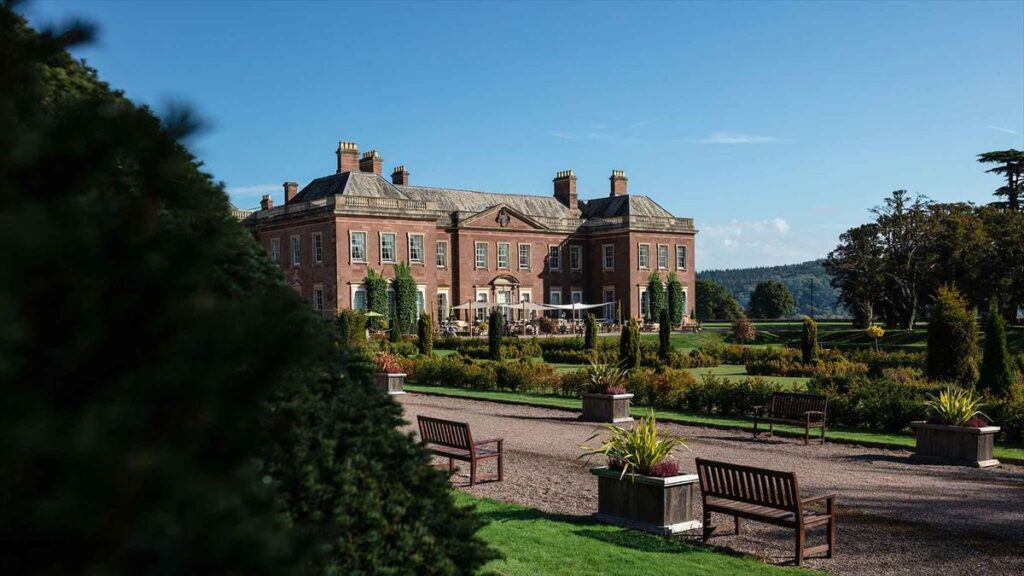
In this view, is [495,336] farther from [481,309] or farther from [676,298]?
[676,298]

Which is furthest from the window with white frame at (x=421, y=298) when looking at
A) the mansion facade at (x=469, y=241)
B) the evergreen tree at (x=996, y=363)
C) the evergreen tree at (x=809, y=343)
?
the evergreen tree at (x=996, y=363)

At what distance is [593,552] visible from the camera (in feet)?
24.5

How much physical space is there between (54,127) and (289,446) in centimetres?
141

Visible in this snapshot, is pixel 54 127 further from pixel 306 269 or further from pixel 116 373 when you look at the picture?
pixel 306 269

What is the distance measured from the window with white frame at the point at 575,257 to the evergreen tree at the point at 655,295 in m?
4.80

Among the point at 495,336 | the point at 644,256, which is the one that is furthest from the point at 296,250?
the point at 644,256

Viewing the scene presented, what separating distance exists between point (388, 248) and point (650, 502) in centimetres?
4004

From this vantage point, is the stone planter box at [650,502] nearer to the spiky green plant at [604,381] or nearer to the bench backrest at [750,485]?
the bench backrest at [750,485]

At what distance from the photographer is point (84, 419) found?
999 mm

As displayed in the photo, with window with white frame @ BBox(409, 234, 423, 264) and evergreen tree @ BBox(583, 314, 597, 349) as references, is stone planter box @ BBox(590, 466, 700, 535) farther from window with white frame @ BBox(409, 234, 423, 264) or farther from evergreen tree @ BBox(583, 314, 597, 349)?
window with white frame @ BBox(409, 234, 423, 264)

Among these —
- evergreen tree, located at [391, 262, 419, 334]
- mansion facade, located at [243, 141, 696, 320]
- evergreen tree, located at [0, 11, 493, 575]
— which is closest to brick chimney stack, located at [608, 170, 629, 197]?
mansion facade, located at [243, 141, 696, 320]

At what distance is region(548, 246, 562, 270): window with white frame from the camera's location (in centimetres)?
5638

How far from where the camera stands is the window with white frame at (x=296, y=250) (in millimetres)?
47897

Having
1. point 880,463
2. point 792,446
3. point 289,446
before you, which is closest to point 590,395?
point 792,446
